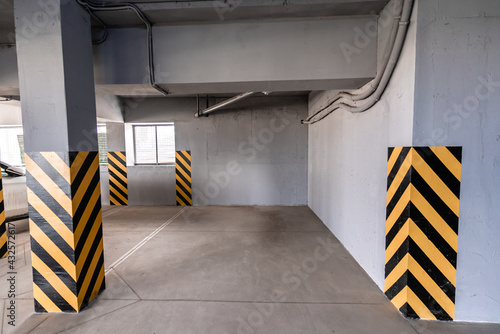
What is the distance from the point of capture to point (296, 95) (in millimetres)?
5543

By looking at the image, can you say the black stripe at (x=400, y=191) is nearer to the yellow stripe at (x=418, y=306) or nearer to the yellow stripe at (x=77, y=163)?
the yellow stripe at (x=418, y=306)

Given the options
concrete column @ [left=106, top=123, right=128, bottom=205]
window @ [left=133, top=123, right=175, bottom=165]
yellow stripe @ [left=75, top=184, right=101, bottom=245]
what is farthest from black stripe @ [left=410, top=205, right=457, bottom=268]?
concrete column @ [left=106, top=123, right=128, bottom=205]

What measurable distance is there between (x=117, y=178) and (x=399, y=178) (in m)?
6.19

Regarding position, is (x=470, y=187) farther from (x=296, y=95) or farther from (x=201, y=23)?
(x=296, y=95)

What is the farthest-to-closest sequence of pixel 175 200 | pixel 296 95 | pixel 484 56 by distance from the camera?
pixel 175 200
pixel 296 95
pixel 484 56

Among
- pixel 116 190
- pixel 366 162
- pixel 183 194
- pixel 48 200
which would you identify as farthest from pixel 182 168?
pixel 366 162

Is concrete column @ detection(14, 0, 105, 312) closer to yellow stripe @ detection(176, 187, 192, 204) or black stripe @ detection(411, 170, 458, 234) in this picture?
black stripe @ detection(411, 170, 458, 234)

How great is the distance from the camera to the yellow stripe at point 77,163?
1963 mm

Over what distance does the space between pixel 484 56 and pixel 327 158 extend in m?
2.40

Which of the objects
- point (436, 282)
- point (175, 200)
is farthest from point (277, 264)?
point (175, 200)

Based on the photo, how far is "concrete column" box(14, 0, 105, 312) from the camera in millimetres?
1896

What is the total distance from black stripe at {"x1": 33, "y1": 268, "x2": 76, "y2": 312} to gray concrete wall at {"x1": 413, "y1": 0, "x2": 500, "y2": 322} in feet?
10.5

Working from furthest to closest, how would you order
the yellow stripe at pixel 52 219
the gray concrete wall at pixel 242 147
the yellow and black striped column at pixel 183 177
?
the yellow and black striped column at pixel 183 177
the gray concrete wall at pixel 242 147
the yellow stripe at pixel 52 219

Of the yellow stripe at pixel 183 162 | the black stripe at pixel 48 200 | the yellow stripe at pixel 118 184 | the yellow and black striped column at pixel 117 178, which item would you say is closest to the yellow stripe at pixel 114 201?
the yellow and black striped column at pixel 117 178
